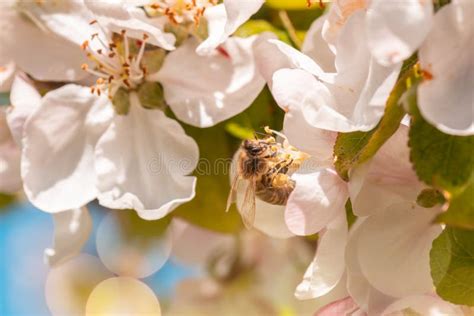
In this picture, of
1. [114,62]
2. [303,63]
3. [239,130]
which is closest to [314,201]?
[303,63]

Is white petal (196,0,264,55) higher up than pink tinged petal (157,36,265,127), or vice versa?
white petal (196,0,264,55)

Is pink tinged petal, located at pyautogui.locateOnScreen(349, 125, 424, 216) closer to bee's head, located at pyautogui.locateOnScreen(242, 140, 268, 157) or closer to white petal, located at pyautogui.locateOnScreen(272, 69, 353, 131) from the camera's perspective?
white petal, located at pyautogui.locateOnScreen(272, 69, 353, 131)

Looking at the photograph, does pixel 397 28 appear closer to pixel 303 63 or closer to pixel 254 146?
pixel 303 63

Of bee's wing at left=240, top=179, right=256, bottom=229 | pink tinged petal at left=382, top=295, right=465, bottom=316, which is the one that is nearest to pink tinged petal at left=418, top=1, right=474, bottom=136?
pink tinged petal at left=382, top=295, right=465, bottom=316

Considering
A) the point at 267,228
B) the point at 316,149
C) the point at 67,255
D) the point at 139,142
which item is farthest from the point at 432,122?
the point at 67,255

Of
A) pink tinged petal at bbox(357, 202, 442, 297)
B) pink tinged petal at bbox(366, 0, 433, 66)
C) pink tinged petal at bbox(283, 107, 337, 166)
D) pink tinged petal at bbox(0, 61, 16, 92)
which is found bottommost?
pink tinged petal at bbox(0, 61, 16, 92)

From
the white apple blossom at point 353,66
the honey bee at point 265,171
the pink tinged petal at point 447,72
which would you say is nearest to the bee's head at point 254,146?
the honey bee at point 265,171
